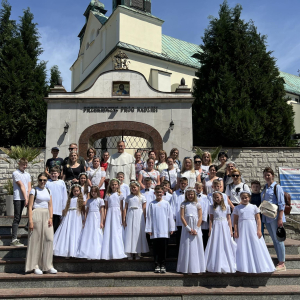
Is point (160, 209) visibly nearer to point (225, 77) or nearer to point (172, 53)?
point (225, 77)

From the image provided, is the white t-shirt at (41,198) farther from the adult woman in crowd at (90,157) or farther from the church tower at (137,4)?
the church tower at (137,4)

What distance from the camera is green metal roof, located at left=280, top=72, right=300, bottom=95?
36.8 m

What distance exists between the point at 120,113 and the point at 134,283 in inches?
303

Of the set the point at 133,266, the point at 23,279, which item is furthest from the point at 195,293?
the point at 23,279

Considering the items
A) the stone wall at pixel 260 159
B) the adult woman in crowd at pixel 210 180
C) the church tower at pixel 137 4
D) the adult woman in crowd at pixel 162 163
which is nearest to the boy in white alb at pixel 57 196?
the adult woman in crowd at pixel 162 163

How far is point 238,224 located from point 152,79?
731 inches

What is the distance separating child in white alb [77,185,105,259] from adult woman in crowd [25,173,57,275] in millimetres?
589

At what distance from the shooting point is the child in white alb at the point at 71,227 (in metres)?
6.52

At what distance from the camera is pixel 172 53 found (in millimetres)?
27531

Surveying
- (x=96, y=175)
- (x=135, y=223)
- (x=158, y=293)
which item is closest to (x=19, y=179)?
(x=96, y=175)

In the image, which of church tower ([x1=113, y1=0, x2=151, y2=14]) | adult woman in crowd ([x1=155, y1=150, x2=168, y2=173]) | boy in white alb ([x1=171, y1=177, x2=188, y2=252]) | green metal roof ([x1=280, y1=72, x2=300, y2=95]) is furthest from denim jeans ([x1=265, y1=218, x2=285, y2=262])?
green metal roof ([x1=280, y1=72, x2=300, y2=95])

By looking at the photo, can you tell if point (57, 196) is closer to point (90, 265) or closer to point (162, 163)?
point (90, 265)

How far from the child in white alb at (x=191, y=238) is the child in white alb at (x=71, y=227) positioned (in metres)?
2.02

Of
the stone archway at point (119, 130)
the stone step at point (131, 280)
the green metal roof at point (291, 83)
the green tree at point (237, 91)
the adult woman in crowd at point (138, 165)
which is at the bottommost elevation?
the stone step at point (131, 280)
